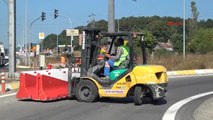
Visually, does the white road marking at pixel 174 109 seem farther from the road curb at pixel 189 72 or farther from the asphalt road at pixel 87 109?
the road curb at pixel 189 72

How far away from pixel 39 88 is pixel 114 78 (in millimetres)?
2500

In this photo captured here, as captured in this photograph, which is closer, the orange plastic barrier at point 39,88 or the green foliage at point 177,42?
the orange plastic barrier at point 39,88

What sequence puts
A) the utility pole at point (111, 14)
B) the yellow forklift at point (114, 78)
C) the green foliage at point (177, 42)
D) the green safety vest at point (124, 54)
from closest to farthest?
the yellow forklift at point (114, 78) < the green safety vest at point (124, 54) < the utility pole at point (111, 14) < the green foliage at point (177, 42)

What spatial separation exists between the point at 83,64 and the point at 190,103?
365 centimetres

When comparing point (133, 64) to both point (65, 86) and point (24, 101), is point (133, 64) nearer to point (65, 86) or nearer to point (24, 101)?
point (65, 86)

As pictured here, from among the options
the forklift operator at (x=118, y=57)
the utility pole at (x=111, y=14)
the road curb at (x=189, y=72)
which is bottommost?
the road curb at (x=189, y=72)

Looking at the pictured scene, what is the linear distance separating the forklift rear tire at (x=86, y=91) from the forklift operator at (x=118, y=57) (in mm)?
583

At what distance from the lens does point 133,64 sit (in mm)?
14125

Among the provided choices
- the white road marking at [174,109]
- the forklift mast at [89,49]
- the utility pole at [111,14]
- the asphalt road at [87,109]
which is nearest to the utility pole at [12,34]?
the utility pole at [111,14]

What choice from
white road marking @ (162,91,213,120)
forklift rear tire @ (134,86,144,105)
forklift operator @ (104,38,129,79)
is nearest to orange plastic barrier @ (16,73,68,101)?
forklift operator @ (104,38,129,79)

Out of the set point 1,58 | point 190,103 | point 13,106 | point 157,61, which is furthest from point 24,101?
point 1,58

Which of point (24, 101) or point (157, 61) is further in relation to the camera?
point (157, 61)

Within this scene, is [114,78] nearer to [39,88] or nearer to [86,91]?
[86,91]

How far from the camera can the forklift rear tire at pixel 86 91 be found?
47.9 feet
